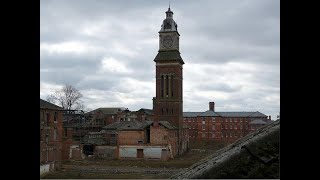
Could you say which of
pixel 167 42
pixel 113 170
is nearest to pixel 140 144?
pixel 113 170

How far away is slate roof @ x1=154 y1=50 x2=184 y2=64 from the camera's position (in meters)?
43.4

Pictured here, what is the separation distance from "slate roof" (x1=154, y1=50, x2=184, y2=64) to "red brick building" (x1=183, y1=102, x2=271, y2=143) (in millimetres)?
19452

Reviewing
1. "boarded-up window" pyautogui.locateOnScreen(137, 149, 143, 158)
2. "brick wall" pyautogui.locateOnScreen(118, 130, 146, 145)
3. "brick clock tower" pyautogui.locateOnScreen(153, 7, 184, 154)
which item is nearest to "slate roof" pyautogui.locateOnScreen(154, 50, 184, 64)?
"brick clock tower" pyautogui.locateOnScreen(153, 7, 184, 154)

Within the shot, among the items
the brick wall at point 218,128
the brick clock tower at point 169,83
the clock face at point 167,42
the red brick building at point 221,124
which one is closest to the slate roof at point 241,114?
the red brick building at point 221,124

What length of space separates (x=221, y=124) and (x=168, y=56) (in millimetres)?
22821

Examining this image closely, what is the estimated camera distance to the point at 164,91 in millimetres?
43906

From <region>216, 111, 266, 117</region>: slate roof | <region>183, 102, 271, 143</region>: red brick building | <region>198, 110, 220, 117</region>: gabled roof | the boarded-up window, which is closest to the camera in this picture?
the boarded-up window

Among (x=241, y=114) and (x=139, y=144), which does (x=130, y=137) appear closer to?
(x=139, y=144)

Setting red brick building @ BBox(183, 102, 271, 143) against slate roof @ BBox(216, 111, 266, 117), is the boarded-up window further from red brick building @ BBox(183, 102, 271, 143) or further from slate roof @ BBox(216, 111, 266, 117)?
slate roof @ BBox(216, 111, 266, 117)

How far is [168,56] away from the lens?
43.7 meters
